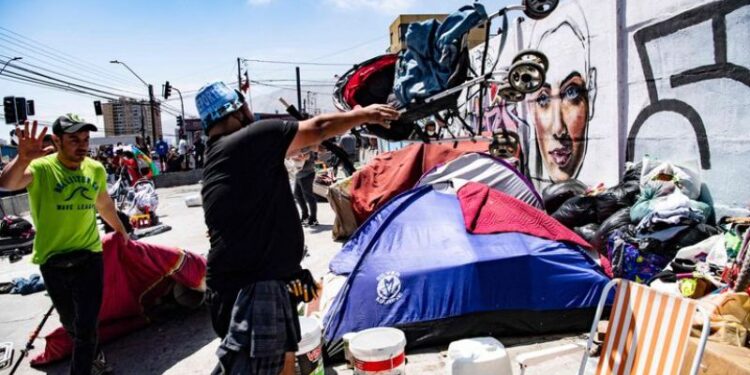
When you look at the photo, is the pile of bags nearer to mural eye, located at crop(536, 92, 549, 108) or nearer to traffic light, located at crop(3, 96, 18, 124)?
mural eye, located at crop(536, 92, 549, 108)

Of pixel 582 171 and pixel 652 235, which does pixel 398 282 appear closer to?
pixel 652 235

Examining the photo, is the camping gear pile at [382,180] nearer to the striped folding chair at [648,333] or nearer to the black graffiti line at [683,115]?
the black graffiti line at [683,115]

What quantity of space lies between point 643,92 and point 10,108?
16739 mm

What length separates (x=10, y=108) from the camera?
14.5 m

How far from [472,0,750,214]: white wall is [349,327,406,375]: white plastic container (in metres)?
3.28

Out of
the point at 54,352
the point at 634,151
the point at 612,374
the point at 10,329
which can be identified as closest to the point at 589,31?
the point at 634,151

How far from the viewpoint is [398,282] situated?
146 inches

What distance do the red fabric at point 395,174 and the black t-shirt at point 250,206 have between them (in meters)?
4.72

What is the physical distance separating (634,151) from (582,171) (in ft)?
3.63

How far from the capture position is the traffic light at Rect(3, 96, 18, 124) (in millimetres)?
14414

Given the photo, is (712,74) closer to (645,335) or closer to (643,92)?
(643,92)

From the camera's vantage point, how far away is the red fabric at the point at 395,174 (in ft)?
22.9

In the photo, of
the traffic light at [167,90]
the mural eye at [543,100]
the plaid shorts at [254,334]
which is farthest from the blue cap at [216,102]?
the traffic light at [167,90]

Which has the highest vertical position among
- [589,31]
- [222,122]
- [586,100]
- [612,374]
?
[589,31]
